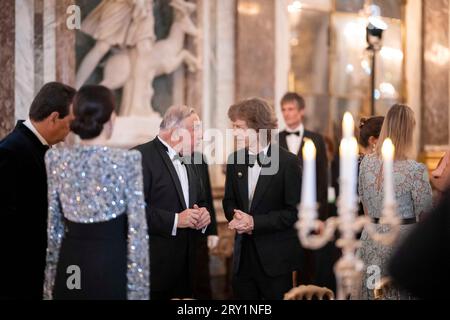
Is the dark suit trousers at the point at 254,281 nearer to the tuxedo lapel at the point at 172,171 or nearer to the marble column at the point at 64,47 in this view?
the tuxedo lapel at the point at 172,171

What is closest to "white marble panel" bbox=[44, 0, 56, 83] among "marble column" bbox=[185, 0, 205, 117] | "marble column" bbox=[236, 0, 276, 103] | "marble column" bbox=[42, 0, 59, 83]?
"marble column" bbox=[42, 0, 59, 83]

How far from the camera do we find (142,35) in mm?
7750

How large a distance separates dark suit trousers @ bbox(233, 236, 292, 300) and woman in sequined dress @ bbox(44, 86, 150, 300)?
5.24 ft

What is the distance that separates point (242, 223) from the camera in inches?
194

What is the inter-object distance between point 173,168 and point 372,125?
5.44 feet

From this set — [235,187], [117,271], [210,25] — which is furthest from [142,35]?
[117,271]

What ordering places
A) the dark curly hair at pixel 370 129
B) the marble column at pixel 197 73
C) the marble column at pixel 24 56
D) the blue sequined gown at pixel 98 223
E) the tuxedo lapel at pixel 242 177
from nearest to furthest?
the blue sequined gown at pixel 98 223, the tuxedo lapel at pixel 242 177, the dark curly hair at pixel 370 129, the marble column at pixel 24 56, the marble column at pixel 197 73

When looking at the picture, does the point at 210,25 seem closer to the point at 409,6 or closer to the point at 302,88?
the point at 302,88

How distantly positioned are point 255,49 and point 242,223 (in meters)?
4.04

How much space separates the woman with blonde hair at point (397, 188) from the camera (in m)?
4.66

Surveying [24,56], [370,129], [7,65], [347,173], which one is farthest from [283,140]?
[347,173]

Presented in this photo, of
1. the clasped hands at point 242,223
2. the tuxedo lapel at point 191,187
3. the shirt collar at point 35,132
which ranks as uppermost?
the shirt collar at point 35,132

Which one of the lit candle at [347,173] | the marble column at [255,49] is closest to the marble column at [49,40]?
the marble column at [255,49]

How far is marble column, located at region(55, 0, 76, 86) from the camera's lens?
7.12m
